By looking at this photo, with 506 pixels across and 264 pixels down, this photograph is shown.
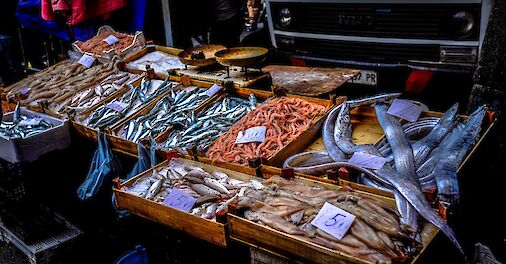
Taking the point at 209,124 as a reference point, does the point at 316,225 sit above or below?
above

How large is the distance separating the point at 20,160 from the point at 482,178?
4.25 meters

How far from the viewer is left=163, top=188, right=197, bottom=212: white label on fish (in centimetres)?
350

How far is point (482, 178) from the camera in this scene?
14.1 feet

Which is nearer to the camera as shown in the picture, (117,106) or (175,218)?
(175,218)

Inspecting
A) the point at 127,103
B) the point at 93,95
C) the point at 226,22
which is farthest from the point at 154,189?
the point at 226,22

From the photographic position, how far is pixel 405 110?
167 inches

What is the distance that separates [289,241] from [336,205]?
38 cm

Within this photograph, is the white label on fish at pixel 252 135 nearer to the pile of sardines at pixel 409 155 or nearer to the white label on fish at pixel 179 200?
the pile of sardines at pixel 409 155

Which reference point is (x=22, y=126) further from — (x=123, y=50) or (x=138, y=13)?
(x=138, y=13)

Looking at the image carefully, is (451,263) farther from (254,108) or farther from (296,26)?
(296,26)

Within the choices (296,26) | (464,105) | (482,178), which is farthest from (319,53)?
(482,178)

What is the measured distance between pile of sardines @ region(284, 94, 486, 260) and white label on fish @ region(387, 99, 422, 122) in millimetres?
60

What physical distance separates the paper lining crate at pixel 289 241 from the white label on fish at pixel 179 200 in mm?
448

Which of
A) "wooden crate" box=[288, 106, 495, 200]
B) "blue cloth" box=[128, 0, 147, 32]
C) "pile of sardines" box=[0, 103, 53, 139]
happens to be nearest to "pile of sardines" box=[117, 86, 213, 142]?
"pile of sardines" box=[0, 103, 53, 139]
